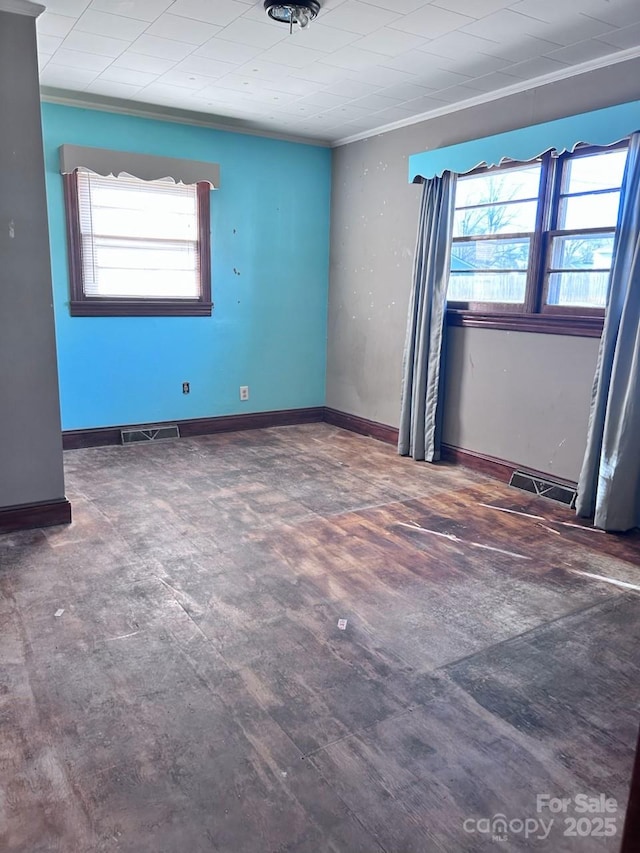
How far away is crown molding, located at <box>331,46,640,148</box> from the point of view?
3.20m

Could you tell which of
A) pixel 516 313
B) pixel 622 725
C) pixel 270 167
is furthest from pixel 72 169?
pixel 622 725

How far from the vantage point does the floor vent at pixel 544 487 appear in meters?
3.68

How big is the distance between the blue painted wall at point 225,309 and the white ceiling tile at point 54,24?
4.09 feet

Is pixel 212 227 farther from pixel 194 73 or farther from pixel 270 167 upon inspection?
pixel 194 73

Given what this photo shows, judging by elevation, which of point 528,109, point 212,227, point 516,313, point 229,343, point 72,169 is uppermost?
point 528,109

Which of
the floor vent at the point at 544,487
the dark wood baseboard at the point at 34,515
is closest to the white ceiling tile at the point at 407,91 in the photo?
the floor vent at the point at 544,487

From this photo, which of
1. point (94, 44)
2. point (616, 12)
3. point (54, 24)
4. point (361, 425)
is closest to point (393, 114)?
point (616, 12)

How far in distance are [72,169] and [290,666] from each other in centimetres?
380

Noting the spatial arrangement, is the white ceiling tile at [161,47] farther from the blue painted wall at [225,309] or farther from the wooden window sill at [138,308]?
the wooden window sill at [138,308]

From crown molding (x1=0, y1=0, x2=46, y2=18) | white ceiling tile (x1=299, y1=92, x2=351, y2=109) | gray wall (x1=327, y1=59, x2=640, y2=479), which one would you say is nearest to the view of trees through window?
gray wall (x1=327, y1=59, x2=640, y2=479)

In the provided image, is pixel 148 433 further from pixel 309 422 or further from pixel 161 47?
pixel 161 47

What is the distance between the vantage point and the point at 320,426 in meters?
5.68

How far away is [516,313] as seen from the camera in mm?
3934

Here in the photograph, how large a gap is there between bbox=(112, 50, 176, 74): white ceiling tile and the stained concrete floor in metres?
2.53
